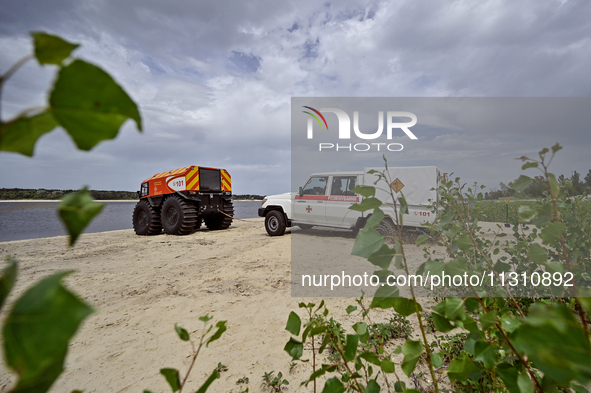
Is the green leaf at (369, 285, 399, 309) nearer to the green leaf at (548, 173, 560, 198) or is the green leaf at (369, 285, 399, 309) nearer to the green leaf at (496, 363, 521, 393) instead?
the green leaf at (496, 363, 521, 393)

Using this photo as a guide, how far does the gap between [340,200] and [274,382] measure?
22.2 feet

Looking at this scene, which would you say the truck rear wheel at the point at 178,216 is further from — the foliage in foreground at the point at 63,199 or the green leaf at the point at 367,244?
the foliage in foreground at the point at 63,199

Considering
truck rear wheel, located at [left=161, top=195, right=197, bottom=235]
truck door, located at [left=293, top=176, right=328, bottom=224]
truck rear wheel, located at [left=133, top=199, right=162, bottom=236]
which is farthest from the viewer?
truck rear wheel, located at [left=133, top=199, right=162, bottom=236]

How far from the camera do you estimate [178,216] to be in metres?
9.45

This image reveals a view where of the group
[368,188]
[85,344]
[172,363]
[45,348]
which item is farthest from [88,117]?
[85,344]

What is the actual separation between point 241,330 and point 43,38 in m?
2.73

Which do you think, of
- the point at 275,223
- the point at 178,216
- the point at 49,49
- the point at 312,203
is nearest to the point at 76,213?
the point at 49,49

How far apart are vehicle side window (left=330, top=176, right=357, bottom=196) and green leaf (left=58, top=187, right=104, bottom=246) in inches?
321

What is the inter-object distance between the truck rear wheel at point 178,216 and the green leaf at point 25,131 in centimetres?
966

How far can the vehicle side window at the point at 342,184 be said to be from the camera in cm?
830

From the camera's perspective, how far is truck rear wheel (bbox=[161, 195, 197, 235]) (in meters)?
9.36

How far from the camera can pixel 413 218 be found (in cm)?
732

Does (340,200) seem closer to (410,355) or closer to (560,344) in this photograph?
(410,355)

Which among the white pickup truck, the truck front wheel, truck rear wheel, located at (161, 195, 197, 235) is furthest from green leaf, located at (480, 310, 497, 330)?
truck rear wheel, located at (161, 195, 197, 235)
